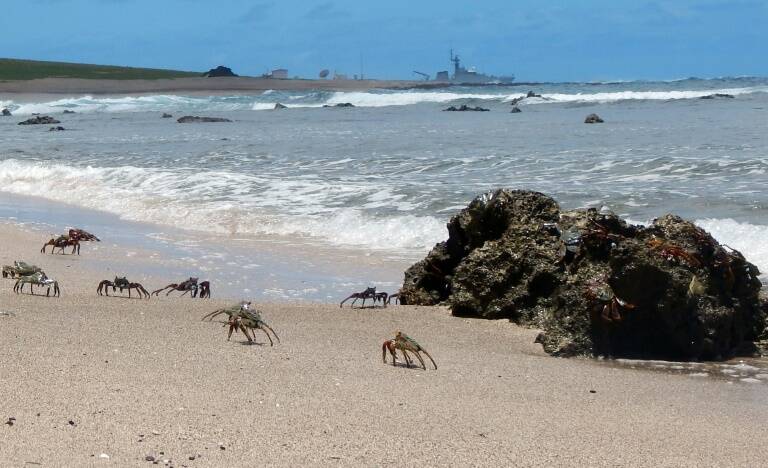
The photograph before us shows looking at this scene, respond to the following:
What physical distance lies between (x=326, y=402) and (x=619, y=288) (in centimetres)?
227

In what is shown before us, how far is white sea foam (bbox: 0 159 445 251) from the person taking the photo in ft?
37.4

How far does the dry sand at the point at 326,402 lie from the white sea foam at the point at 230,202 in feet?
17.0

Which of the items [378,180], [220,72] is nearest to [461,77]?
[220,72]

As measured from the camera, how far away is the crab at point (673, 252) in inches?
227

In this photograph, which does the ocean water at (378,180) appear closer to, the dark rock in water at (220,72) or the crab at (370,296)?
the crab at (370,296)

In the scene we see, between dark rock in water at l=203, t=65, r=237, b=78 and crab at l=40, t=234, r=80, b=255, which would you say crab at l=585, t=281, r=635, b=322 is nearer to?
crab at l=40, t=234, r=80, b=255

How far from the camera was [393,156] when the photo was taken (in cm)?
2011

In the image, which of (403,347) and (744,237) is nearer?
(403,347)

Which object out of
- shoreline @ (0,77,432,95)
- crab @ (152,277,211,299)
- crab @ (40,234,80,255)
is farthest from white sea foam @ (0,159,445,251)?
shoreline @ (0,77,432,95)

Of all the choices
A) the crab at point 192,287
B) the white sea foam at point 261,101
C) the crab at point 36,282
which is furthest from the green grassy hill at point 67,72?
the crab at point 36,282

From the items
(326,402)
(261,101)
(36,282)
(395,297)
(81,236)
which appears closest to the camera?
(326,402)

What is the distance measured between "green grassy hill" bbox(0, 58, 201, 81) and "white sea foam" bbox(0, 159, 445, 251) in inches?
3441

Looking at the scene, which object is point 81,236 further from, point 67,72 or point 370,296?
point 67,72

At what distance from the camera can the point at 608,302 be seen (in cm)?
566
